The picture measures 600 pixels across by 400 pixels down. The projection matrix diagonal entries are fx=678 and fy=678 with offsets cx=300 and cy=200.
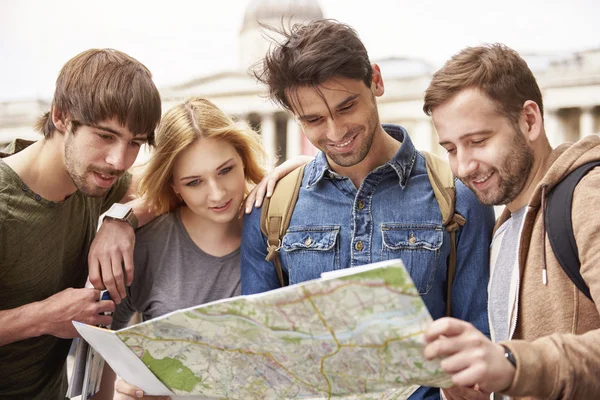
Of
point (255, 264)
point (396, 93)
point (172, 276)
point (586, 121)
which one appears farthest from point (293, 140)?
point (255, 264)

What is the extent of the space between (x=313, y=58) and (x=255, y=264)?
0.52 m

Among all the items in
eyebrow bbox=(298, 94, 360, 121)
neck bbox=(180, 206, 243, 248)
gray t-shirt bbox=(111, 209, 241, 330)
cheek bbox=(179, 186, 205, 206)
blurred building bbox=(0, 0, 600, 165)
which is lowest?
blurred building bbox=(0, 0, 600, 165)

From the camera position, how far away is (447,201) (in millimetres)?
1531

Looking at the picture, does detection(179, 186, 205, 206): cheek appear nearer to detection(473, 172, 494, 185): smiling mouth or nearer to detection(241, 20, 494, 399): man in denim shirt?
detection(241, 20, 494, 399): man in denim shirt

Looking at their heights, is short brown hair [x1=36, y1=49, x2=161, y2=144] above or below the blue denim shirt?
above

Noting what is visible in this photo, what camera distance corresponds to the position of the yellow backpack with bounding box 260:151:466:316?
152 cm

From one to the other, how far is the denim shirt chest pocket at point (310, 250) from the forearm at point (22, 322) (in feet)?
1.87

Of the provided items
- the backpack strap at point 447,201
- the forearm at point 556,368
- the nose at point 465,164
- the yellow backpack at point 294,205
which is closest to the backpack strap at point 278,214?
the yellow backpack at point 294,205

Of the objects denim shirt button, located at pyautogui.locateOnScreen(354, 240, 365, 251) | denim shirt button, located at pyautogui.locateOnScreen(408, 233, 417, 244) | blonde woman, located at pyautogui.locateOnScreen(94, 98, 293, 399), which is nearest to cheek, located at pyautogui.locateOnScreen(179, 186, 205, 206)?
blonde woman, located at pyautogui.locateOnScreen(94, 98, 293, 399)

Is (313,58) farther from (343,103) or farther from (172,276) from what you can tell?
(172,276)

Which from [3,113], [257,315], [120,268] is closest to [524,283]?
[257,315]

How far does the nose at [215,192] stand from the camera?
1766 mm

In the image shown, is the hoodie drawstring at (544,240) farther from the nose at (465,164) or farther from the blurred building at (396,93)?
the blurred building at (396,93)

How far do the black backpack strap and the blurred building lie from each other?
16941 millimetres
